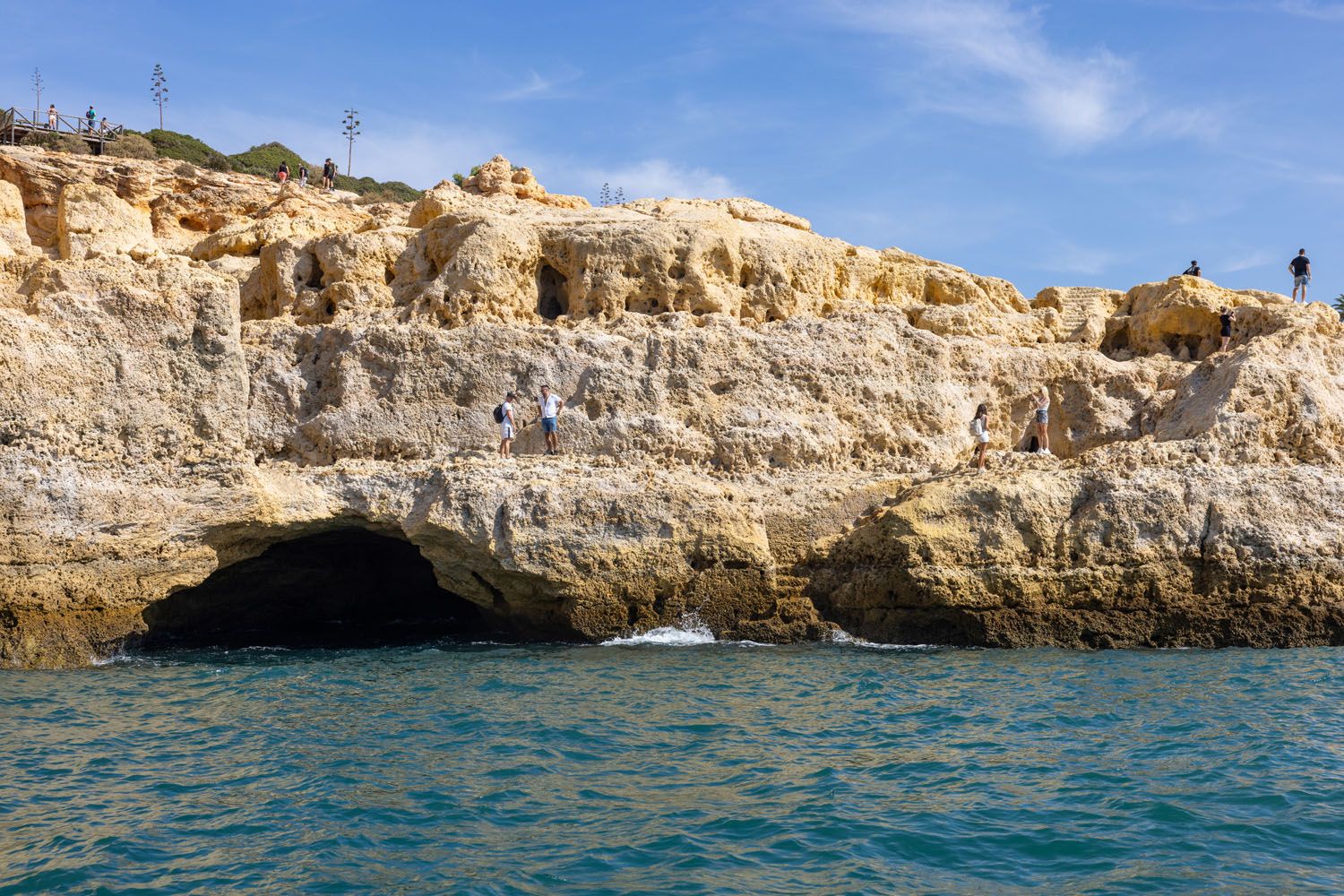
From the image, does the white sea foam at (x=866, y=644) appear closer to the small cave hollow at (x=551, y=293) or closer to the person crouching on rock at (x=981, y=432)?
the person crouching on rock at (x=981, y=432)

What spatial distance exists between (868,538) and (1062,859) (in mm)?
7451

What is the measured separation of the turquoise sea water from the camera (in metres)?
7.36

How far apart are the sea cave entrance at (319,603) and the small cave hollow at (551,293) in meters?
4.09

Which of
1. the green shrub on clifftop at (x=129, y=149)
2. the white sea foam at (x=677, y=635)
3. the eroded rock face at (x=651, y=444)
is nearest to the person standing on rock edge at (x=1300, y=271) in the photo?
the eroded rock face at (x=651, y=444)

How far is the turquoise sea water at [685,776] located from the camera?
24.2ft

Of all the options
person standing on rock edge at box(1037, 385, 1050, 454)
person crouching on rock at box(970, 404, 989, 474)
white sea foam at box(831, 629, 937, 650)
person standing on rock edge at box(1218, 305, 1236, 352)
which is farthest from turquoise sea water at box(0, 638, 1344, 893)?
person standing on rock edge at box(1218, 305, 1236, 352)

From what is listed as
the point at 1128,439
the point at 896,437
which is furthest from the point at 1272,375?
the point at 896,437

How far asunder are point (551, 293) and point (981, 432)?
256 inches

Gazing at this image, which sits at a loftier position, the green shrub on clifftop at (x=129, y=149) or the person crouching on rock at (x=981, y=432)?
the green shrub on clifftop at (x=129, y=149)

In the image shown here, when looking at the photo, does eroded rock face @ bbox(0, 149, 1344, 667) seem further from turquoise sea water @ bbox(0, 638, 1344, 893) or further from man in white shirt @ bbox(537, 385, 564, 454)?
turquoise sea water @ bbox(0, 638, 1344, 893)

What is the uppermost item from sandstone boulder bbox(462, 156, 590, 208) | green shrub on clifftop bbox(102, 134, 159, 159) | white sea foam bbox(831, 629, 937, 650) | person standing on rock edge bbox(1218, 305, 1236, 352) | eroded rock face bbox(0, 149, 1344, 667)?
green shrub on clifftop bbox(102, 134, 159, 159)

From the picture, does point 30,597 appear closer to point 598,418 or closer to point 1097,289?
point 598,418

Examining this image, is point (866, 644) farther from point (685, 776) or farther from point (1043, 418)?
point (685, 776)

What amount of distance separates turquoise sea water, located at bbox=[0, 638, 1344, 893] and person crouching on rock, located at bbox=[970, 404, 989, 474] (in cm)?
312
